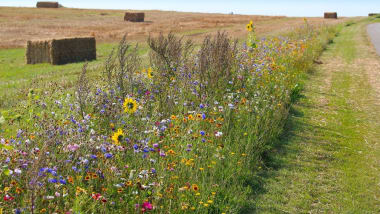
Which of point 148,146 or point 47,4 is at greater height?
point 47,4

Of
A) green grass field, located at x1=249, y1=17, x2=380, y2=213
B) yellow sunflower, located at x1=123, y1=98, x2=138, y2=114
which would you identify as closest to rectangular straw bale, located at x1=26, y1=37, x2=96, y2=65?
green grass field, located at x1=249, y1=17, x2=380, y2=213

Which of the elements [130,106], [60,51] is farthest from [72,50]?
[130,106]

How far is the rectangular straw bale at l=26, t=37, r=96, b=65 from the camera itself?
19.9 metres

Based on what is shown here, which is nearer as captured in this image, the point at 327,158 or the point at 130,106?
the point at 130,106

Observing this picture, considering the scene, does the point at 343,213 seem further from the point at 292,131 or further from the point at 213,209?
the point at 292,131

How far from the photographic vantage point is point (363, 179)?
225 inches

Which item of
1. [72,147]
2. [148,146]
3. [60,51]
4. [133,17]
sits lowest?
[148,146]

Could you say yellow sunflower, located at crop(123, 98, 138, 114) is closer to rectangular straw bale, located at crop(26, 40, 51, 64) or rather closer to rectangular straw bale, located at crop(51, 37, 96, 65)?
rectangular straw bale, located at crop(51, 37, 96, 65)

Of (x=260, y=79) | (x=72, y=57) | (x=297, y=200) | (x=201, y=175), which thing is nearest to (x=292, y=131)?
(x=260, y=79)

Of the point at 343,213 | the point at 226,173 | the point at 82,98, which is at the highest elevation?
the point at 82,98

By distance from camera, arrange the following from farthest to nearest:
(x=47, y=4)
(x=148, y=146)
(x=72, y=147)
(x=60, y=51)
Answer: (x=47, y=4) < (x=60, y=51) < (x=148, y=146) < (x=72, y=147)

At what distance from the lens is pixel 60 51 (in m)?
19.9

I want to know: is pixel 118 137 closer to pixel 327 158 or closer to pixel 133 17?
pixel 327 158

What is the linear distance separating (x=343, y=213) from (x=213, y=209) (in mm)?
1458
